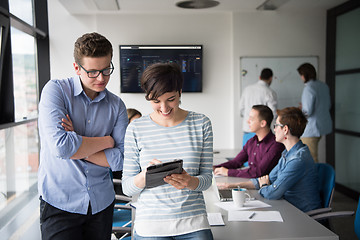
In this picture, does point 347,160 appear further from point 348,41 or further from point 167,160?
point 167,160

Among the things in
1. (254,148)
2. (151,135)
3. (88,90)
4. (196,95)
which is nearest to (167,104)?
(151,135)

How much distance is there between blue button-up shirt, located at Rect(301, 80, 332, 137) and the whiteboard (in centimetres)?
83

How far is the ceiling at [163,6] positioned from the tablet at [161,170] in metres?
4.21

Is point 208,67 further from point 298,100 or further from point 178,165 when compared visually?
point 178,165

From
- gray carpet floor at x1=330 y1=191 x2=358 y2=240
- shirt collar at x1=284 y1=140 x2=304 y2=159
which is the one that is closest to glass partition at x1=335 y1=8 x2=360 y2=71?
gray carpet floor at x1=330 y1=191 x2=358 y2=240

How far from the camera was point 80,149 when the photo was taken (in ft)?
5.21

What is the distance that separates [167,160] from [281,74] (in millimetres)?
4960

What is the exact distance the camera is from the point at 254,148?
3316 millimetres

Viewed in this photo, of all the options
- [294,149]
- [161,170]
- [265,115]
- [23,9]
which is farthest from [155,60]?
[161,170]

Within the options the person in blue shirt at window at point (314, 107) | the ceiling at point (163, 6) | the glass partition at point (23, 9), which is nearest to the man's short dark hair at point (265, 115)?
the person in blue shirt at window at point (314, 107)

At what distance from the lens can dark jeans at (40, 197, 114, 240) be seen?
61.4 inches

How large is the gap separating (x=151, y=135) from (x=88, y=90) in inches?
17.1

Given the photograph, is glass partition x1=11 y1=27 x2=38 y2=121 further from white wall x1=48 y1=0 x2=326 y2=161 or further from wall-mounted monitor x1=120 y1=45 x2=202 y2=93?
wall-mounted monitor x1=120 y1=45 x2=202 y2=93

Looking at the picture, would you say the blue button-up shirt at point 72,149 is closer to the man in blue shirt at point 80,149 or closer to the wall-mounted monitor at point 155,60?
the man in blue shirt at point 80,149
